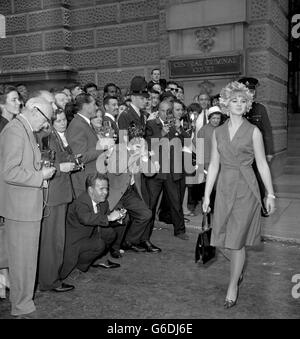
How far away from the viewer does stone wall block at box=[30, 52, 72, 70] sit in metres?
10.6

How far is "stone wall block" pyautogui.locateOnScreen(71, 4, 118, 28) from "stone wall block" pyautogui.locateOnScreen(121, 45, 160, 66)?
0.80m

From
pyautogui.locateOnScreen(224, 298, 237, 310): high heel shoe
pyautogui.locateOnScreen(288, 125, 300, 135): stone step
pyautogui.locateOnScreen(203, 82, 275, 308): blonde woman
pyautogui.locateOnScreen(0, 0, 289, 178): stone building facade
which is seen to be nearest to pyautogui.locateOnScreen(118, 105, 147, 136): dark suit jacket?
pyautogui.locateOnScreen(203, 82, 275, 308): blonde woman

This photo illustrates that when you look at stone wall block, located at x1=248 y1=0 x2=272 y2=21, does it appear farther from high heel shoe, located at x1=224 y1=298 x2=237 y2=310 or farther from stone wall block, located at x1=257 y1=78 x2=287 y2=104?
high heel shoe, located at x1=224 y1=298 x2=237 y2=310

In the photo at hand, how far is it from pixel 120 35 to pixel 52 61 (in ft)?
5.95

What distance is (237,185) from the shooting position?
3.77m

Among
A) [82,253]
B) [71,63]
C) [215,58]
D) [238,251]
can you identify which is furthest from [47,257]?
[71,63]

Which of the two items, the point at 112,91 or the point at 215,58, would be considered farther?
the point at 215,58

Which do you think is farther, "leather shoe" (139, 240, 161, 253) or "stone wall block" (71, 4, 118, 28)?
"stone wall block" (71, 4, 118, 28)

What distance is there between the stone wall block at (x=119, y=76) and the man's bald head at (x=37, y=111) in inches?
267

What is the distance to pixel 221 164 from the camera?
3914mm

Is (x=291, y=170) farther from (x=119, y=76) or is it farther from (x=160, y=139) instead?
(x=160, y=139)

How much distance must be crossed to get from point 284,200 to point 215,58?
3.17 meters

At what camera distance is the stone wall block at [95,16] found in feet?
33.4
